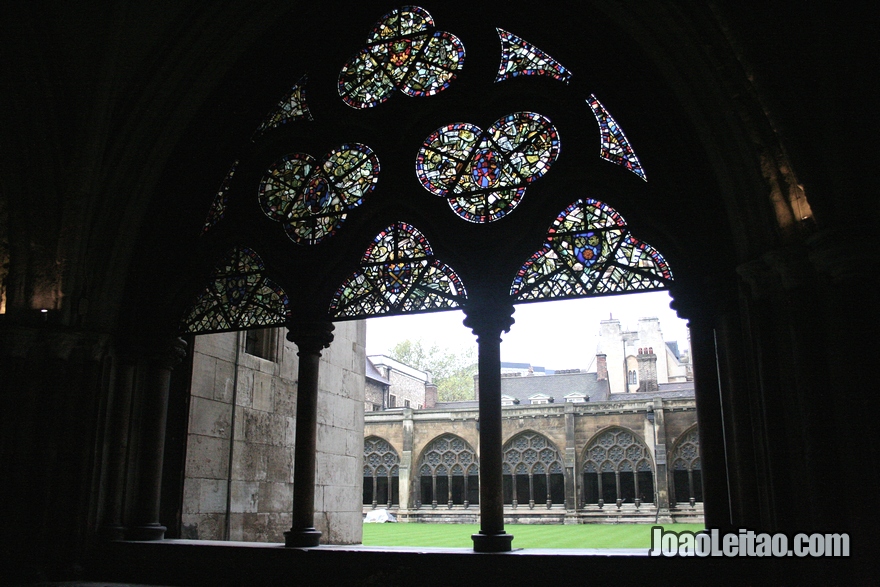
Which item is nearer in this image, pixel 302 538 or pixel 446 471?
pixel 302 538

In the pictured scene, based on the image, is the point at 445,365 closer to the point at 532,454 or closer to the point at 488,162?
the point at 532,454

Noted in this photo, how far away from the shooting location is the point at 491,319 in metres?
5.74

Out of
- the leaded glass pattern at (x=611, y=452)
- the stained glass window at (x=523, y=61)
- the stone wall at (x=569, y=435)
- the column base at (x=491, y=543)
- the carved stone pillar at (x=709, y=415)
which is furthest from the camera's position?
the leaded glass pattern at (x=611, y=452)

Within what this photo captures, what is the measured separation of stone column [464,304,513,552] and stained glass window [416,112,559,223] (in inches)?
34.8

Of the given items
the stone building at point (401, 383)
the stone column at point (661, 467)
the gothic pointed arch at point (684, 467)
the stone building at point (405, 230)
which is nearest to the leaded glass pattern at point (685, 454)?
the gothic pointed arch at point (684, 467)

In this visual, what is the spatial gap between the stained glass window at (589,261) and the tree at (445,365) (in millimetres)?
29084

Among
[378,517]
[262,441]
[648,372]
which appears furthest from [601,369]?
[262,441]

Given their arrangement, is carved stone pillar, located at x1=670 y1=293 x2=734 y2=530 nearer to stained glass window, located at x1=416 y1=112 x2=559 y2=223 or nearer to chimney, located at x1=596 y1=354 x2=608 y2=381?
stained glass window, located at x1=416 y1=112 x2=559 y2=223

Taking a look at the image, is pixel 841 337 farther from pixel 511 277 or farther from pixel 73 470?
pixel 73 470

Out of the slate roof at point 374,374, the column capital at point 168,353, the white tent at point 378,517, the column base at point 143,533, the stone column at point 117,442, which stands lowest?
the white tent at point 378,517

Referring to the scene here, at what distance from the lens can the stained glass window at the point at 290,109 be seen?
23.1ft

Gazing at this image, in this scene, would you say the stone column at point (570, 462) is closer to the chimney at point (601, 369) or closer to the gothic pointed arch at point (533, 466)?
the gothic pointed arch at point (533, 466)

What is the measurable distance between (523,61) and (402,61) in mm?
1200

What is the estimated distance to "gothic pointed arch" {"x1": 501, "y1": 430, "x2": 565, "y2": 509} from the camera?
82.7 ft
